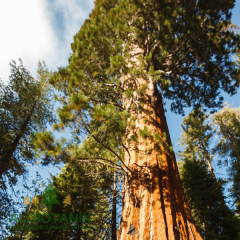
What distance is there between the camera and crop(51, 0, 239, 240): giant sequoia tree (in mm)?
2348

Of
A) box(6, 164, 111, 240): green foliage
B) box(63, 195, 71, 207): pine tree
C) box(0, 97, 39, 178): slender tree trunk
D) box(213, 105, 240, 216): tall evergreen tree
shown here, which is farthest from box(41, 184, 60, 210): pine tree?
box(213, 105, 240, 216): tall evergreen tree

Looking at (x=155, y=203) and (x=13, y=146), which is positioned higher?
(x=13, y=146)

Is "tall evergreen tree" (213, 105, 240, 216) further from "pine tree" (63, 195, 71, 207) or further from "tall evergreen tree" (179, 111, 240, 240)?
"pine tree" (63, 195, 71, 207)

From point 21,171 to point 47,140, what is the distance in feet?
21.1

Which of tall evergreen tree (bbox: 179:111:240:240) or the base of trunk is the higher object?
tall evergreen tree (bbox: 179:111:240:240)

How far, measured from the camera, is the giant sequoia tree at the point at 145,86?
2.35 m

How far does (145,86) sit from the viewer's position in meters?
→ 3.19


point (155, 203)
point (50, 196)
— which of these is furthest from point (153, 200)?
point (50, 196)

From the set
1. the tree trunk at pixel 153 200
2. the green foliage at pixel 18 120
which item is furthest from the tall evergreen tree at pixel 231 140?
the green foliage at pixel 18 120

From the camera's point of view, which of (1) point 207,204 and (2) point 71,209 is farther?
(1) point 207,204

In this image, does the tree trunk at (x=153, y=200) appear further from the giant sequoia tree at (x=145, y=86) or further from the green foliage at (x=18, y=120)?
the green foliage at (x=18, y=120)

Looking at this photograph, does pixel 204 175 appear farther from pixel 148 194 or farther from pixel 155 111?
pixel 148 194

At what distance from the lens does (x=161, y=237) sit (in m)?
1.91

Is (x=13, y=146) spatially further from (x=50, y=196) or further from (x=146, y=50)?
(x=146, y=50)
